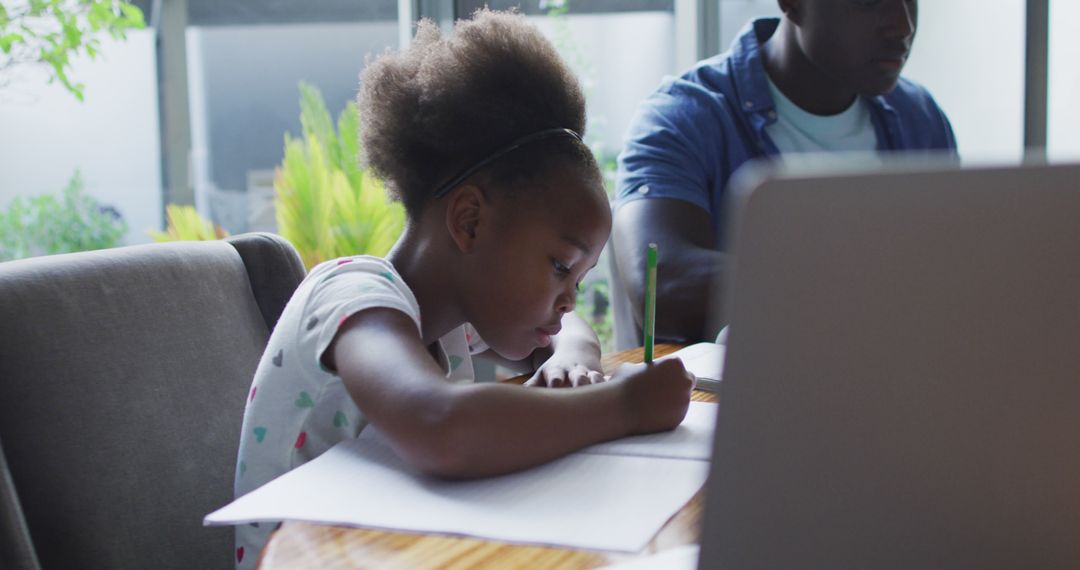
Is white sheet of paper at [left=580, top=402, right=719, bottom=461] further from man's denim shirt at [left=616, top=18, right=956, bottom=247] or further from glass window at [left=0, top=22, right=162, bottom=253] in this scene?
glass window at [left=0, top=22, right=162, bottom=253]

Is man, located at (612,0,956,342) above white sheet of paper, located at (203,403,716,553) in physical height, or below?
above

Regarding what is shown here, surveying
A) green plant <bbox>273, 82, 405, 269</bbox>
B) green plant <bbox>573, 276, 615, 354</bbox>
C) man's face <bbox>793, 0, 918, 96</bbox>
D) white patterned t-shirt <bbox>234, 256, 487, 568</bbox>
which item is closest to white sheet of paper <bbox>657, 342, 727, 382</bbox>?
white patterned t-shirt <bbox>234, 256, 487, 568</bbox>

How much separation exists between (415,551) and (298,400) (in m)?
0.38

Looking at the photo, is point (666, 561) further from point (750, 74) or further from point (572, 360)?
point (750, 74)

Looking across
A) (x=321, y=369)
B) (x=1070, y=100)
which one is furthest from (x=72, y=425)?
(x=1070, y=100)

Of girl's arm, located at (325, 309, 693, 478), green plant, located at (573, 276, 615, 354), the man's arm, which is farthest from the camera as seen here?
green plant, located at (573, 276, 615, 354)

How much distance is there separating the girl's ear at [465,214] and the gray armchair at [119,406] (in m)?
0.32

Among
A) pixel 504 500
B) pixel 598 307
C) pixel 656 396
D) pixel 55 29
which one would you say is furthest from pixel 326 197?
pixel 504 500

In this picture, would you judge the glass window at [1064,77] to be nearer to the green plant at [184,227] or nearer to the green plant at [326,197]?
the green plant at [326,197]

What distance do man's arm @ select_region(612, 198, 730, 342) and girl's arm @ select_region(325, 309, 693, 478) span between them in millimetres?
674

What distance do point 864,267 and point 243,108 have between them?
284 cm

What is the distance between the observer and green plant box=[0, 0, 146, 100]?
2555 mm

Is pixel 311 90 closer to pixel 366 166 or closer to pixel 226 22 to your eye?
pixel 226 22

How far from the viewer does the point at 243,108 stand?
295 centimetres
